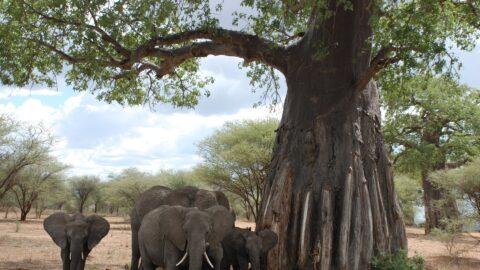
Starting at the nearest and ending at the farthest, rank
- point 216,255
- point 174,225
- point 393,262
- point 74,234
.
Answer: point 174,225 → point 216,255 → point 74,234 → point 393,262

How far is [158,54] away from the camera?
1114 centimetres

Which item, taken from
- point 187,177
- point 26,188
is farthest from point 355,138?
point 26,188

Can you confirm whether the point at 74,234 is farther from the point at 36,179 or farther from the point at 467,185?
the point at 36,179

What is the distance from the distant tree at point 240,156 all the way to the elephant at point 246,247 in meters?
16.0

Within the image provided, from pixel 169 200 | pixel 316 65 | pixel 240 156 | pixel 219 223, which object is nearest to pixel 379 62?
pixel 316 65

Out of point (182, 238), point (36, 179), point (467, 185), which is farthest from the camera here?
point (36, 179)

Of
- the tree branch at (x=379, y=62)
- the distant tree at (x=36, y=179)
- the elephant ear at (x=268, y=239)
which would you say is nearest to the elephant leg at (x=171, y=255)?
the elephant ear at (x=268, y=239)

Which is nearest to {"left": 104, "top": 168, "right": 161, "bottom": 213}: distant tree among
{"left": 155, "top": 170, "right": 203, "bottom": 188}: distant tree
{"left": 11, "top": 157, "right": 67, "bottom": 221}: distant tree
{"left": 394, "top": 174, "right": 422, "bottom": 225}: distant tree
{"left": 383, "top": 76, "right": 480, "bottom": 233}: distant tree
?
{"left": 155, "top": 170, "right": 203, "bottom": 188}: distant tree

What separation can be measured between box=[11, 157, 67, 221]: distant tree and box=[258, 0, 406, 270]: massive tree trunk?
28388 millimetres

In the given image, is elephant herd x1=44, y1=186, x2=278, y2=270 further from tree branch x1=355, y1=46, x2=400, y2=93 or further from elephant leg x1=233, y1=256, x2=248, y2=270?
tree branch x1=355, y1=46, x2=400, y2=93

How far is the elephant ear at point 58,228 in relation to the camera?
31.1 ft

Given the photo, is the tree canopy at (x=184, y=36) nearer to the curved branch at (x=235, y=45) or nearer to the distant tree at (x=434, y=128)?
the curved branch at (x=235, y=45)

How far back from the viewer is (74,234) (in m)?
Answer: 9.28

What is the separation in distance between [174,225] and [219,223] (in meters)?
0.77
